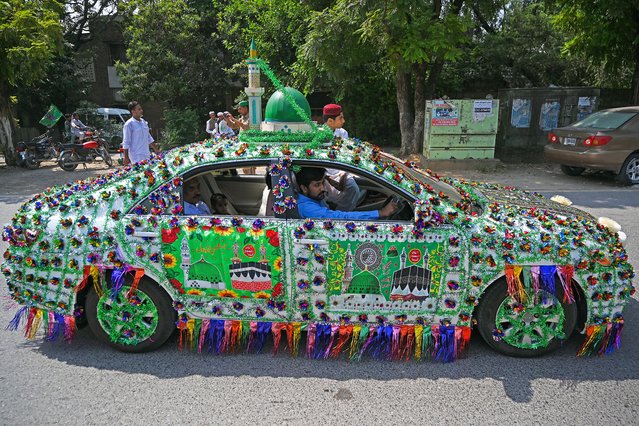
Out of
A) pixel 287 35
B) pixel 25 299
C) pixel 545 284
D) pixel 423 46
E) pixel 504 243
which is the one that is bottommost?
pixel 25 299

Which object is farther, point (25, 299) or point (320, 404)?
point (25, 299)

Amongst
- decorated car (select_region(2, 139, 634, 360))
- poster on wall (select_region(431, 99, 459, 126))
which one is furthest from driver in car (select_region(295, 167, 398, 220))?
poster on wall (select_region(431, 99, 459, 126))

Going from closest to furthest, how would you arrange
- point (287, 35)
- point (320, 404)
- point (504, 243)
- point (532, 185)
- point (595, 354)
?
point (320, 404)
point (504, 243)
point (595, 354)
point (532, 185)
point (287, 35)

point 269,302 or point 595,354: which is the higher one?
point 269,302

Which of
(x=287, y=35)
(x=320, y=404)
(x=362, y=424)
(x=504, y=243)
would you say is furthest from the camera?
(x=287, y=35)

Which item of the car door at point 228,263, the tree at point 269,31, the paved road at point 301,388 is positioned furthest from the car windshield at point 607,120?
the car door at point 228,263

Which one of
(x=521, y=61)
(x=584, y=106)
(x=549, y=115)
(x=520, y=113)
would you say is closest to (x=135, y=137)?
(x=520, y=113)

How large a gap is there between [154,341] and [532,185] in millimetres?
9595

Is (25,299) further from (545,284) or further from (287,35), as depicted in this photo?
(287,35)

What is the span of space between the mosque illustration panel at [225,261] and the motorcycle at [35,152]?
13.3m

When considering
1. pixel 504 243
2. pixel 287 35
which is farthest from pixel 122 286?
pixel 287 35

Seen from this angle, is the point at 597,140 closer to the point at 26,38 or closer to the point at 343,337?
the point at 343,337

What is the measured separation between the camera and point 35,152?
14.6 metres

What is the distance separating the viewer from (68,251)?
11.6 feet
